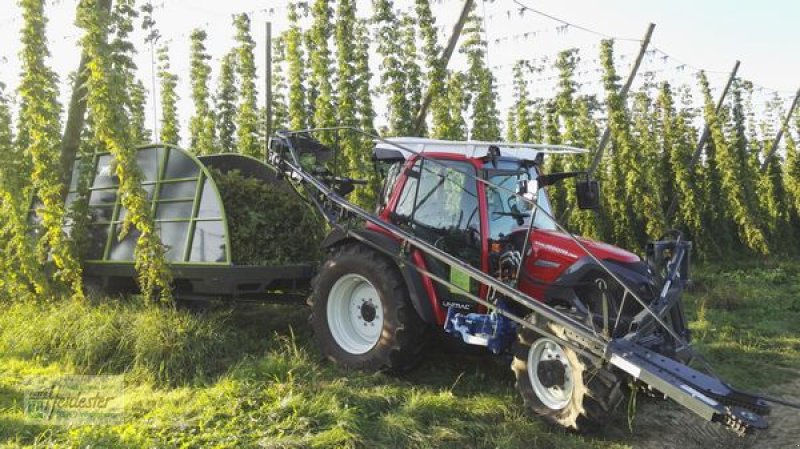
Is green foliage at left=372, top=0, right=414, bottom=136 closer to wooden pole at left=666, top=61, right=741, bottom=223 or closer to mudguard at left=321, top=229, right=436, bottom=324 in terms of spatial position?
mudguard at left=321, top=229, right=436, bottom=324

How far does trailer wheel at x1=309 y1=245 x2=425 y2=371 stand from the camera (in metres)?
5.43

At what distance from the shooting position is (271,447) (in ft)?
13.0

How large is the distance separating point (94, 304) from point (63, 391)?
6.69 feet

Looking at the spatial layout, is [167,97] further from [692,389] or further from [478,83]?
[692,389]

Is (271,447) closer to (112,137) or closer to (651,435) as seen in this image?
(651,435)

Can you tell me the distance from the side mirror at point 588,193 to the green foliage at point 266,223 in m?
3.28

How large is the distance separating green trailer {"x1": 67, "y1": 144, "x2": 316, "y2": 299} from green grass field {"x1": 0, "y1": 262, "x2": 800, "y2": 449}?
17.1 inches

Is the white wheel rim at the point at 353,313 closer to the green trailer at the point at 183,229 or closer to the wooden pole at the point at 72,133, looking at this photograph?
the green trailer at the point at 183,229

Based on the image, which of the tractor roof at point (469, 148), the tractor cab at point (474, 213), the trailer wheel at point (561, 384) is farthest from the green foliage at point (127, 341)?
the trailer wheel at point (561, 384)

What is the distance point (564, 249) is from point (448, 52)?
5.75 m

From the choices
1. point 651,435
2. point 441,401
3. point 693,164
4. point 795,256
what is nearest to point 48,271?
point 441,401

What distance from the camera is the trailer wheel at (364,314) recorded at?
17.8 feet

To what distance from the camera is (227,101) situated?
13.9 meters

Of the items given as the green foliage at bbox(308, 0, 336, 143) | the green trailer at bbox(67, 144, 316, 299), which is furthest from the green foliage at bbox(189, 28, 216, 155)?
the green trailer at bbox(67, 144, 316, 299)
